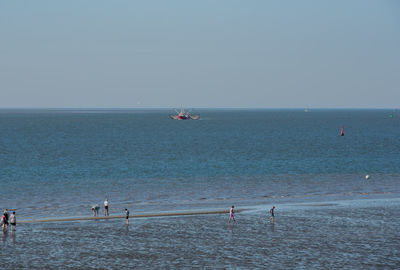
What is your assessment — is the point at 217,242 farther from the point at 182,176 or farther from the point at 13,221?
the point at 182,176

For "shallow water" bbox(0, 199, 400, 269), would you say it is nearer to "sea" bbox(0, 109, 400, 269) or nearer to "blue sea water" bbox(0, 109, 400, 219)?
"sea" bbox(0, 109, 400, 269)

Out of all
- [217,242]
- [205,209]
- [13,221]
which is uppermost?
[13,221]

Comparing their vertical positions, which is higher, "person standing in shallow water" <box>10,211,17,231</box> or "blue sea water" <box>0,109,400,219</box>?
"person standing in shallow water" <box>10,211,17,231</box>

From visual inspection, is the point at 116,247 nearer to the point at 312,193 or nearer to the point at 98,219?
the point at 98,219

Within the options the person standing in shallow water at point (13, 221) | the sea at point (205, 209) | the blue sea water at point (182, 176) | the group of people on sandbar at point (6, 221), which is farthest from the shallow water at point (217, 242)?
the blue sea water at point (182, 176)

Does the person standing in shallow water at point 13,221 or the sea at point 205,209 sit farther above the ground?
the person standing in shallow water at point 13,221

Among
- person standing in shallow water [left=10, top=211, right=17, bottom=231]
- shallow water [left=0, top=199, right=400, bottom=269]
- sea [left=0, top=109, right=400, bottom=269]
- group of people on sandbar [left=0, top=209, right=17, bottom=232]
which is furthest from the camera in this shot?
person standing in shallow water [left=10, top=211, right=17, bottom=231]

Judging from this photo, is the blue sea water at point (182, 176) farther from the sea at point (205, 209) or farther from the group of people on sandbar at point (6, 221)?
the group of people on sandbar at point (6, 221)

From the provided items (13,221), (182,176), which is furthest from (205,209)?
(182,176)

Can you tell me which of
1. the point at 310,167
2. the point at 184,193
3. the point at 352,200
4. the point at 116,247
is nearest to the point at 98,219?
the point at 116,247

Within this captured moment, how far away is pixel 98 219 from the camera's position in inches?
1860

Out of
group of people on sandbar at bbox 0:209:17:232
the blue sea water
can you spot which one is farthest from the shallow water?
the blue sea water

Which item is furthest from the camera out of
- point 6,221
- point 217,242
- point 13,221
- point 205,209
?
point 205,209

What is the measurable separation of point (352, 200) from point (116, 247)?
101 ft
